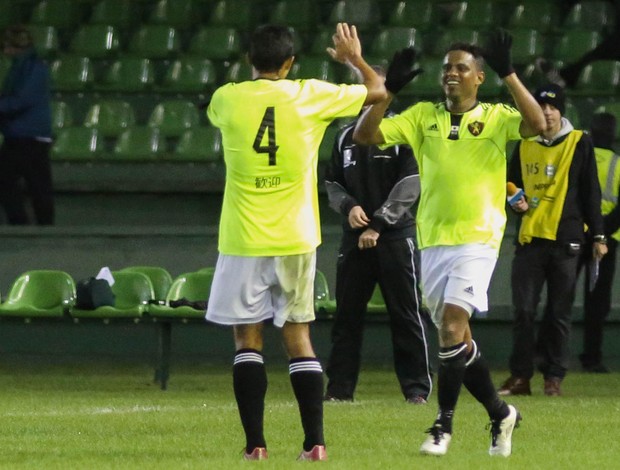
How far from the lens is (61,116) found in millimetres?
16797

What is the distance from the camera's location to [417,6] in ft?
59.8

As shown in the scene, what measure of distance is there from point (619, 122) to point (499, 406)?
8241 mm

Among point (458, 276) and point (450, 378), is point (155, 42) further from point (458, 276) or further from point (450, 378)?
point (450, 378)

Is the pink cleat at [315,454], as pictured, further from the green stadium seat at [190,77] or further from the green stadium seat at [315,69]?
the green stadium seat at [190,77]

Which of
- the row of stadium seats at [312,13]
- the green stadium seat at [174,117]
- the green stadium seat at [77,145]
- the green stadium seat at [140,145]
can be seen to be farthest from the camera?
the row of stadium seats at [312,13]

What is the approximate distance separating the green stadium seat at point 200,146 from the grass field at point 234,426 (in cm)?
304

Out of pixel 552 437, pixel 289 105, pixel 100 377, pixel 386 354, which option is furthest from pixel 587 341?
pixel 289 105

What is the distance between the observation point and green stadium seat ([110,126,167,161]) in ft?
51.4

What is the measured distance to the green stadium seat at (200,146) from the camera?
15.6m

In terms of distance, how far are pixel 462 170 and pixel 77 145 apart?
28.7ft

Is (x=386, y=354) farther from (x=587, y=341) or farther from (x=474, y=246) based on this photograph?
Result: (x=474, y=246)

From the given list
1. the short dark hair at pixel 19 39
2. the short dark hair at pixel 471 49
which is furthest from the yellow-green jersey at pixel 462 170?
the short dark hair at pixel 19 39

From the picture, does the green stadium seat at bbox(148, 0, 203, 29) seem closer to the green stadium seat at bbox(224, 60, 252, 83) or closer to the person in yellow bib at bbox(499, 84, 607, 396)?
the green stadium seat at bbox(224, 60, 252, 83)

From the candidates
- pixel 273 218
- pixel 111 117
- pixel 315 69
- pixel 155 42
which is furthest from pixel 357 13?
pixel 273 218
